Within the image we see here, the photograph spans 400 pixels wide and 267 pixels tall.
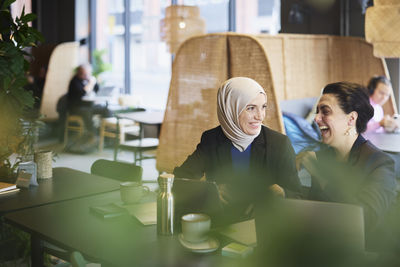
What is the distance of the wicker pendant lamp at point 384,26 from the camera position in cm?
328

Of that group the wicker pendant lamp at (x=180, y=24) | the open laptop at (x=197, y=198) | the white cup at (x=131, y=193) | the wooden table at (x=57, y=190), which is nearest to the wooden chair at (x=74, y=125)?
the wicker pendant lamp at (x=180, y=24)

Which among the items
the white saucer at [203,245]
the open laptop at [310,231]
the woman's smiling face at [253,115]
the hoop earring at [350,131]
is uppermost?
the woman's smiling face at [253,115]

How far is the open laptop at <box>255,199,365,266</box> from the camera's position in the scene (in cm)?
138

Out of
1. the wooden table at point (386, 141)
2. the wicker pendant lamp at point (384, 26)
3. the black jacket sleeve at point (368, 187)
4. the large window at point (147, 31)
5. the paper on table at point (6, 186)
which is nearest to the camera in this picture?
the black jacket sleeve at point (368, 187)

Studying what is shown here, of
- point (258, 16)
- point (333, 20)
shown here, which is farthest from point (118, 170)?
point (258, 16)

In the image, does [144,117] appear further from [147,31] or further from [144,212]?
[144,212]

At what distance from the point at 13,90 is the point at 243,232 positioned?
162 cm

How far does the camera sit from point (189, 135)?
174 inches

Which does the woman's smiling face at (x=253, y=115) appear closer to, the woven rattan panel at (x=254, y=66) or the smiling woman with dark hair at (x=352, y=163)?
the smiling woman with dark hair at (x=352, y=163)

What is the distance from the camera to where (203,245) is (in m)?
1.70

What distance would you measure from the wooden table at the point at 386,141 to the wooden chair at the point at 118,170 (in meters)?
1.78

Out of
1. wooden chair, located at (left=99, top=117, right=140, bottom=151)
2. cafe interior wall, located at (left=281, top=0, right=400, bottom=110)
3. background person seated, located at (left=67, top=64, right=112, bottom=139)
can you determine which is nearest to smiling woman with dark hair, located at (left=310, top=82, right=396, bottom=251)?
cafe interior wall, located at (left=281, top=0, right=400, bottom=110)

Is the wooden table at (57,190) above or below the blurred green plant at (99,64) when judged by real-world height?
below

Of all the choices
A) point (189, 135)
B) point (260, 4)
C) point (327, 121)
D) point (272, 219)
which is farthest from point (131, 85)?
point (272, 219)
